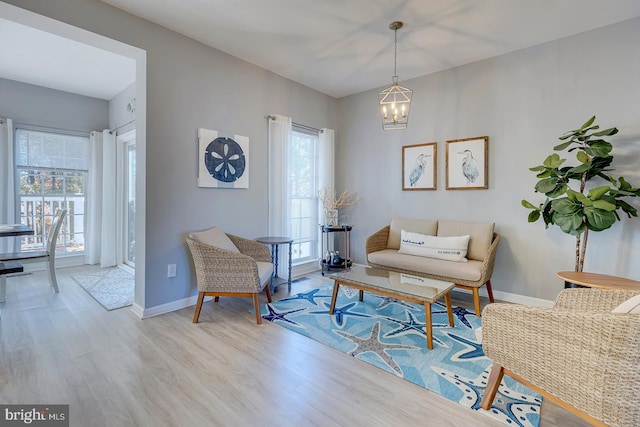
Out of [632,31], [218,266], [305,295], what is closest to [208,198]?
[218,266]

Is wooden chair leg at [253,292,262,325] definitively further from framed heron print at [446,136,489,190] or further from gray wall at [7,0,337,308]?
framed heron print at [446,136,489,190]

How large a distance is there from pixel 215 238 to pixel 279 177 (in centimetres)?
131

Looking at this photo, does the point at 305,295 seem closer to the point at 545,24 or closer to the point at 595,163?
the point at 595,163

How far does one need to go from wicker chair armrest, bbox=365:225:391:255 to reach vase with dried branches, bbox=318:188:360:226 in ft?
2.81

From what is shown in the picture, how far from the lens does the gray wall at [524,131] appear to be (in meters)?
2.83

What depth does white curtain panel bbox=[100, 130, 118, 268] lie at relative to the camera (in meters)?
4.82

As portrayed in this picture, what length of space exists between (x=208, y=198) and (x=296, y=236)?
1.63 metres

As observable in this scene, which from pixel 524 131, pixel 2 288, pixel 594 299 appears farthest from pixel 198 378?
pixel 524 131

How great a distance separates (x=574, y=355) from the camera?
51.3 inches

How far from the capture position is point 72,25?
2.39m

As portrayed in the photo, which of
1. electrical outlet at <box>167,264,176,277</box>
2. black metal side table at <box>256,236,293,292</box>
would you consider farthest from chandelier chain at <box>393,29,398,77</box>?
electrical outlet at <box>167,264,176,277</box>

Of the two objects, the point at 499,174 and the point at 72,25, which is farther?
the point at 499,174

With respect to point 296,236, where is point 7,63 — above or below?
above
